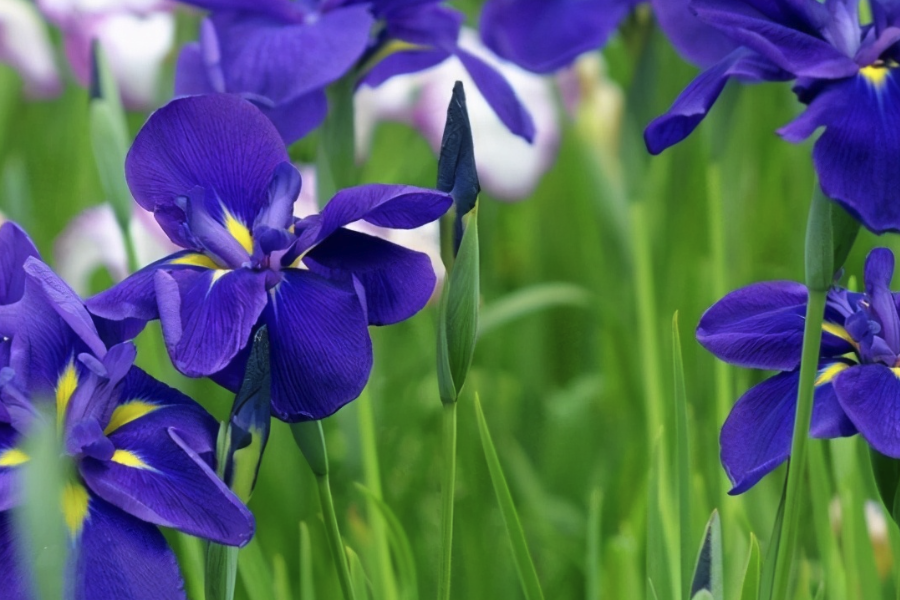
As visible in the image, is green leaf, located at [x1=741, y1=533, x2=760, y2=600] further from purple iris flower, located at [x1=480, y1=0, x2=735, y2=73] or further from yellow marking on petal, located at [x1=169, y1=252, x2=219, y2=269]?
purple iris flower, located at [x1=480, y1=0, x2=735, y2=73]

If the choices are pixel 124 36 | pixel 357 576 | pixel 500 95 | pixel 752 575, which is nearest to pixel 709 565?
pixel 752 575

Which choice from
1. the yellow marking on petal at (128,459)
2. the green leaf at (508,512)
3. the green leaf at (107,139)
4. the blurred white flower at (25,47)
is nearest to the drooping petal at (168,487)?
the yellow marking on petal at (128,459)

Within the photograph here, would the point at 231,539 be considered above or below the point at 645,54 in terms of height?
below

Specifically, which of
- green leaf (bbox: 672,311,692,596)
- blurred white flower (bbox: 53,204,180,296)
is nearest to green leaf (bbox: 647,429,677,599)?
green leaf (bbox: 672,311,692,596)

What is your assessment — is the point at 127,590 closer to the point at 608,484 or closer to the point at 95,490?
the point at 95,490

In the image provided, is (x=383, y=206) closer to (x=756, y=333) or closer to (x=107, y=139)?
(x=756, y=333)

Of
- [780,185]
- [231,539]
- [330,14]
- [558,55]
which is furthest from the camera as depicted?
[780,185]

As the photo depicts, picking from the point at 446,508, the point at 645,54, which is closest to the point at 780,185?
the point at 645,54
